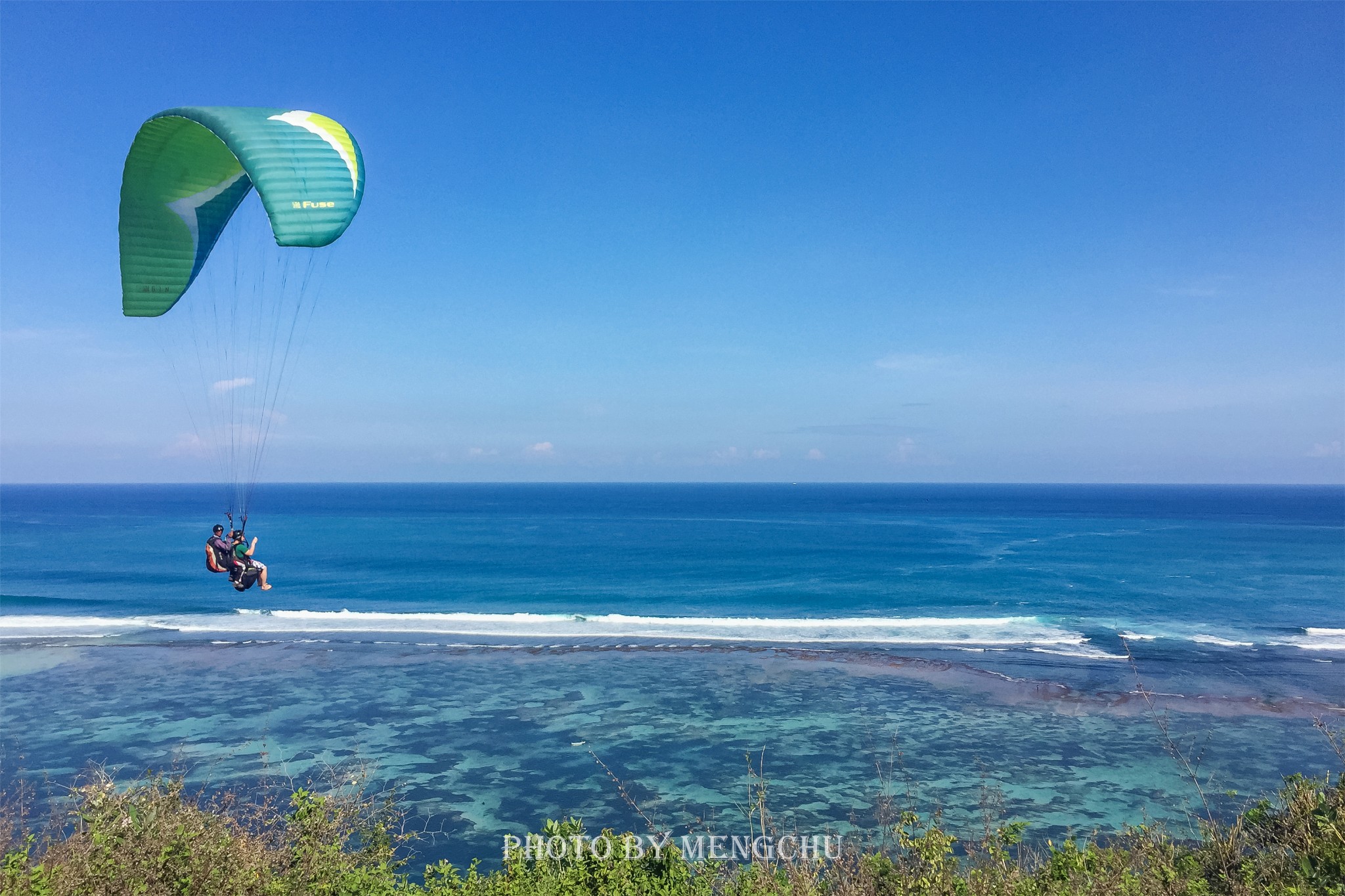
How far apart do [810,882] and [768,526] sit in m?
64.2

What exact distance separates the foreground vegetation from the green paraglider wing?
4.84 metres

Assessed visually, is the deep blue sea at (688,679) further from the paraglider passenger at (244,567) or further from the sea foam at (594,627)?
the paraglider passenger at (244,567)

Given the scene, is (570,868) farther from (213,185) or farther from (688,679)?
(688,679)

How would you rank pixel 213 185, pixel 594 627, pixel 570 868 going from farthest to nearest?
pixel 594 627
pixel 213 185
pixel 570 868

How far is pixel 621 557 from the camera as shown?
42.4 m

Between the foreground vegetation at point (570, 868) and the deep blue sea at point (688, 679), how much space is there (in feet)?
13.7

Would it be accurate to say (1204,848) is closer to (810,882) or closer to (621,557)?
(810,882)

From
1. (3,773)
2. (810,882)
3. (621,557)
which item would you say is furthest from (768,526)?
(810,882)

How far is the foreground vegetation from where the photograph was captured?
4973mm

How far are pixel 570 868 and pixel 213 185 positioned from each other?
330 inches

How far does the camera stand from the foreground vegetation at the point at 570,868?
196 inches

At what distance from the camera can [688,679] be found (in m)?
17.5

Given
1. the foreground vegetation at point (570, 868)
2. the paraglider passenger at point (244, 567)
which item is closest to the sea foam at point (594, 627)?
the paraglider passenger at point (244, 567)

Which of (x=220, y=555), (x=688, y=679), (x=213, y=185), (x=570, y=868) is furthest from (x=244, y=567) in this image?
(x=688, y=679)
